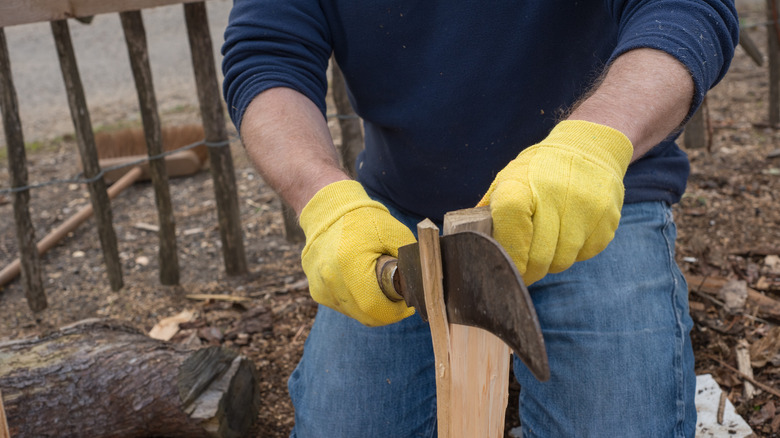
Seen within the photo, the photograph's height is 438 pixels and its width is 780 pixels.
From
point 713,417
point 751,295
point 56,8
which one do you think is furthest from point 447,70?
point 56,8

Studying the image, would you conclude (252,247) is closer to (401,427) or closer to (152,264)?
(152,264)

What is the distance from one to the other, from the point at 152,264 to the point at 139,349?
173 cm

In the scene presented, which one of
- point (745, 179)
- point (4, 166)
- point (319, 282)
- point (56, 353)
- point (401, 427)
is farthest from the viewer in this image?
point (4, 166)

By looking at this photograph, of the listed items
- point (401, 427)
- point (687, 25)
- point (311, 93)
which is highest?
point (687, 25)

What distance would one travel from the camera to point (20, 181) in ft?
10.4

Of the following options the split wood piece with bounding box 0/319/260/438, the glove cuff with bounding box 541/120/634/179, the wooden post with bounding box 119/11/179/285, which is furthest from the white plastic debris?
the wooden post with bounding box 119/11/179/285

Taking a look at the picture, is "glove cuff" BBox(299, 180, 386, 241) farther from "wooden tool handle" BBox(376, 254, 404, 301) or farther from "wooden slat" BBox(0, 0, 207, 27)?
"wooden slat" BBox(0, 0, 207, 27)

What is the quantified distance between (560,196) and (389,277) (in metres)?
0.38

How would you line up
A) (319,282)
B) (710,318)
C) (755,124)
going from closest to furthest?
(319,282)
(710,318)
(755,124)

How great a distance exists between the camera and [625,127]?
1.43m

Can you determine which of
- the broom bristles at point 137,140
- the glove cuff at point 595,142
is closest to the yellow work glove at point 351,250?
the glove cuff at point 595,142

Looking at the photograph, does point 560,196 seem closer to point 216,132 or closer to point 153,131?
point 216,132

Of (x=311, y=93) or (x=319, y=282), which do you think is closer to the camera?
(x=319, y=282)

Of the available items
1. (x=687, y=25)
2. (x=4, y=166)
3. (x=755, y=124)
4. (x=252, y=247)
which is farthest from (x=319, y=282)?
(x=4, y=166)
